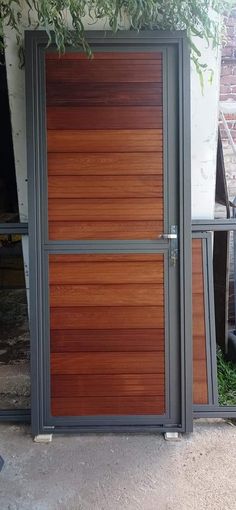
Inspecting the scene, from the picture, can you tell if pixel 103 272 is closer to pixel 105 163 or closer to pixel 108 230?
pixel 108 230

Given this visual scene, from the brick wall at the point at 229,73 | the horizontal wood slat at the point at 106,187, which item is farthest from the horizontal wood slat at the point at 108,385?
the brick wall at the point at 229,73

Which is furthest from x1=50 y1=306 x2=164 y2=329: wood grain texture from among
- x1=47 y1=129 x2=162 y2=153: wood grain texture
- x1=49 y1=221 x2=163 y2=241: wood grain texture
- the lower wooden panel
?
x1=47 y1=129 x2=162 y2=153: wood grain texture

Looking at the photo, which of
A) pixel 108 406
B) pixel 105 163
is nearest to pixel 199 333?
pixel 108 406

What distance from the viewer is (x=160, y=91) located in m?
2.63

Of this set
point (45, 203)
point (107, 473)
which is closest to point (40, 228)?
point (45, 203)

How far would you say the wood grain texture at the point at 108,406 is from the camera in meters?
2.75

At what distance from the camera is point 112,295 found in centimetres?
273

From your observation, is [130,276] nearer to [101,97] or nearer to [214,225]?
[214,225]

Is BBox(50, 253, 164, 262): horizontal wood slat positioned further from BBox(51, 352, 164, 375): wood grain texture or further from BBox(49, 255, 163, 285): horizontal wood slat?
BBox(51, 352, 164, 375): wood grain texture

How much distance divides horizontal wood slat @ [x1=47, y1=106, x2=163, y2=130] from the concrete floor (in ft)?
5.88

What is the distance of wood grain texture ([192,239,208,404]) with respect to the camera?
286cm

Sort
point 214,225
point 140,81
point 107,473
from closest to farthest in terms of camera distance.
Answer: point 107,473 < point 140,81 < point 214,225

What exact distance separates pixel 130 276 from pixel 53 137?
2.94 ft

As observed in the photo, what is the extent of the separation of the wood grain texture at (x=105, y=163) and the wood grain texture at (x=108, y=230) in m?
0.28
